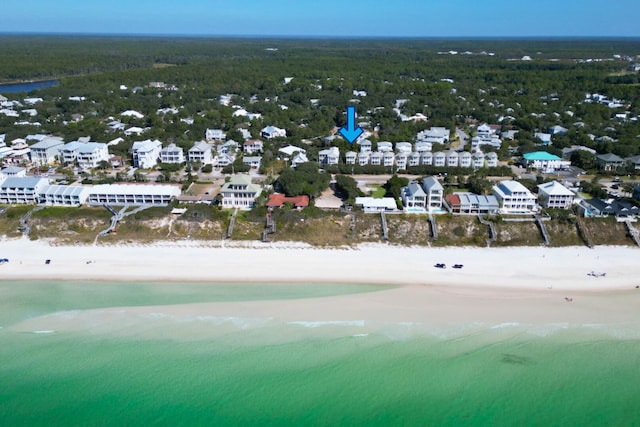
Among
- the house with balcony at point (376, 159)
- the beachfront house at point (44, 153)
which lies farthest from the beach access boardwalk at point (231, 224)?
the beachfront house at point (44, 153)

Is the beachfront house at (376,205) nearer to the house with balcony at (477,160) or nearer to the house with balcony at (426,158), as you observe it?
the house with balcony at (426,158)

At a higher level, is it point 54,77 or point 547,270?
point 54,77

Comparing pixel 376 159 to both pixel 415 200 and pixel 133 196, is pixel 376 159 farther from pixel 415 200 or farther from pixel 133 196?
pixel 133 196

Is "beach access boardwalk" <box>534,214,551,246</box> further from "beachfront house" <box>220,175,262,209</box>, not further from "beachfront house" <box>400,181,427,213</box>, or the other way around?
"beachfront house" <box>220,175,262,209</box>

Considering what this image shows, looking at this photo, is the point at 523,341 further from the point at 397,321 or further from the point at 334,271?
the point at 334,271

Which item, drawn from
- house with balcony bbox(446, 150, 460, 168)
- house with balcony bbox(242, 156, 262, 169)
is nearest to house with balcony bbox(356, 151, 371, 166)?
house with balcony bbox(446, 150, 460, 168)

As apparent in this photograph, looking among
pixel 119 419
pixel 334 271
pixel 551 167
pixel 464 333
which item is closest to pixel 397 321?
pixel 464 333
